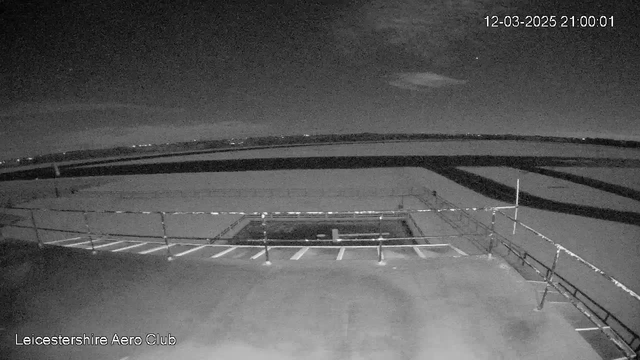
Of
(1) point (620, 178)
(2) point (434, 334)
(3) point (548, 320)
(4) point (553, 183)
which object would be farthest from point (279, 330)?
(1) point (620, 178)

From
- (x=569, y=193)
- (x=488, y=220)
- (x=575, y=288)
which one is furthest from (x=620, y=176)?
(x=575, y=288)

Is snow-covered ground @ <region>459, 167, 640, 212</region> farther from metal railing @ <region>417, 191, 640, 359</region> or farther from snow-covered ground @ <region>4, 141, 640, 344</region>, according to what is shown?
metal railing @ <region>417, 191, 640, 359</region>

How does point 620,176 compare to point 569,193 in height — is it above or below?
above

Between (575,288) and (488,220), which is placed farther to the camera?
(488,220)

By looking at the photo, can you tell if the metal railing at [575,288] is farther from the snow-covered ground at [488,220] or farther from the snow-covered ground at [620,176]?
the snow-covered ground at [620,176]

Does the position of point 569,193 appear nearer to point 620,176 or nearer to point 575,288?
point 620,176

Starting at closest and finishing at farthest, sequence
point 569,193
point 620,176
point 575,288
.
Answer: point 575,288 < point 569,193 < point 620,176

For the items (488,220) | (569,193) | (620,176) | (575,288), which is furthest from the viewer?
(620,176)

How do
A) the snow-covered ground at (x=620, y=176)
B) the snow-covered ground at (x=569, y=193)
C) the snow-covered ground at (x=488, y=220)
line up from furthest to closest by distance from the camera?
the snow-covered ground at (x=620, y=176) → the snow-covered ground at (x=569, y=193) → the snow-covered ground at (x=488, y=220)

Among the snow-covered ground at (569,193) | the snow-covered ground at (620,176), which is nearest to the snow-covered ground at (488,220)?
the snow-covered ground at (569,193)

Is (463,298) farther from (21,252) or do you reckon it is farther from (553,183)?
(553,183)

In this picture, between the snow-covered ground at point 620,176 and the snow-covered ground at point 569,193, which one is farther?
the snow-covered ground at point 620,176
